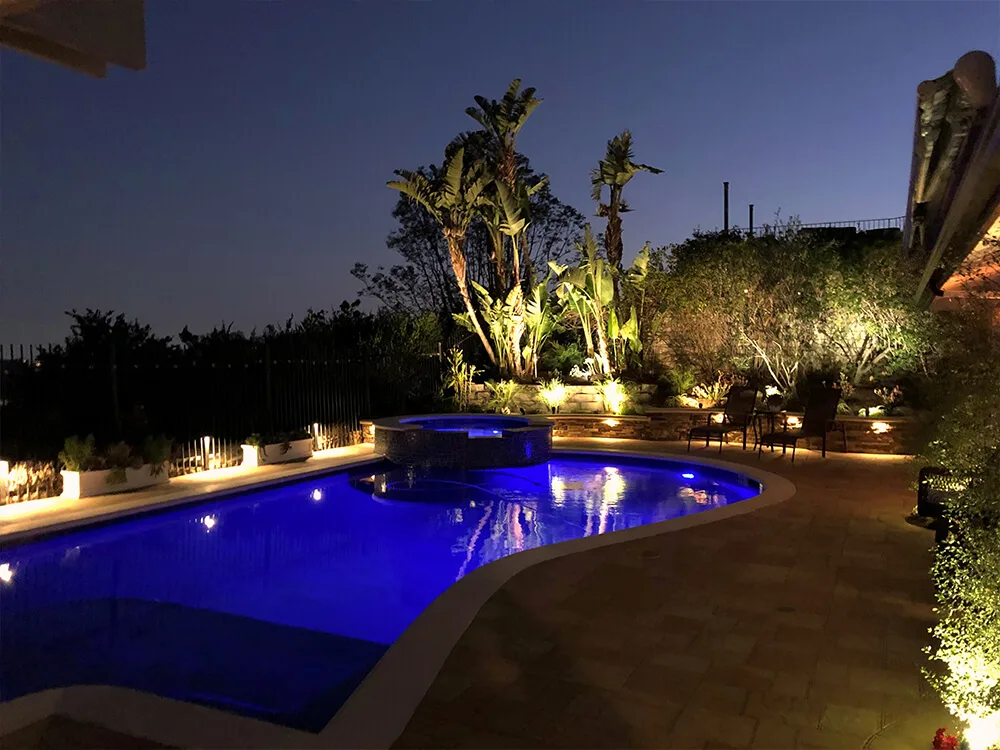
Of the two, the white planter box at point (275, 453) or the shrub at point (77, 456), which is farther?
→ the white planter box at point (275, 453)

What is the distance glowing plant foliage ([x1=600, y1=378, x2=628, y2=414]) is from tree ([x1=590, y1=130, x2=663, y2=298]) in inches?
138

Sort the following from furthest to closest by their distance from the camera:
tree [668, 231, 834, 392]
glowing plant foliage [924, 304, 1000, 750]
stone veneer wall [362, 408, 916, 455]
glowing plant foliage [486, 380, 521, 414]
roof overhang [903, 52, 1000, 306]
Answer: glowing plant foliage [486, 380, 521, 414] < tree [668, 231, 834, 392] < stone veneer wall [362, 408, 916, 455] < roof overhang [903, 52, 1000, 306] < glowing plant foliage [924, 304, 1000, 750]

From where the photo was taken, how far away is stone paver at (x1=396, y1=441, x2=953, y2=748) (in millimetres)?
3031

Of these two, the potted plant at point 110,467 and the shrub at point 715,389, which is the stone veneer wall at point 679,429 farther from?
the potted plant at point 110,467

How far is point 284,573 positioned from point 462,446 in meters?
5.02

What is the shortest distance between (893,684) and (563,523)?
16.1 ft

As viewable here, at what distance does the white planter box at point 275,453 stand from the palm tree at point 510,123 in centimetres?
621

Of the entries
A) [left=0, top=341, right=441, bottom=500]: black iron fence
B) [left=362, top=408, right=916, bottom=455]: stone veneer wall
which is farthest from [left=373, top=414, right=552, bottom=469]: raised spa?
[left=0, top=341, right=441, bottom=500]: black iron fence

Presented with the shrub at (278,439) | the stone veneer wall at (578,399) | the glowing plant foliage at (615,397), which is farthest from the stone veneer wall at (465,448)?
the stone veneer wall at (578,399)

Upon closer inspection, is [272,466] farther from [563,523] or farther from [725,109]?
[725,109]

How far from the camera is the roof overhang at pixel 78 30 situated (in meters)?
2.14

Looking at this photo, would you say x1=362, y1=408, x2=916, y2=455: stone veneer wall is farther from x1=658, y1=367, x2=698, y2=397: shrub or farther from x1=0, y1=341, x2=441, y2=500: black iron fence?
x1=658, y1=367, x2=698, y2=397: shrub

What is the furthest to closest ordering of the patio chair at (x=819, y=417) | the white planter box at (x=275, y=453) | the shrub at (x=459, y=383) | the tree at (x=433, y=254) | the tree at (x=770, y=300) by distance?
1. the tree at (x=433, y=254)
2. the shrub at (x=459, y=383)
3. the tree at (x=770, y=300)
4. the white planter box at (x=275, y=453)
5. the patio chair at (x=819, y=417)

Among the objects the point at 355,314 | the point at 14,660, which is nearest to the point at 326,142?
the point at 355,314
